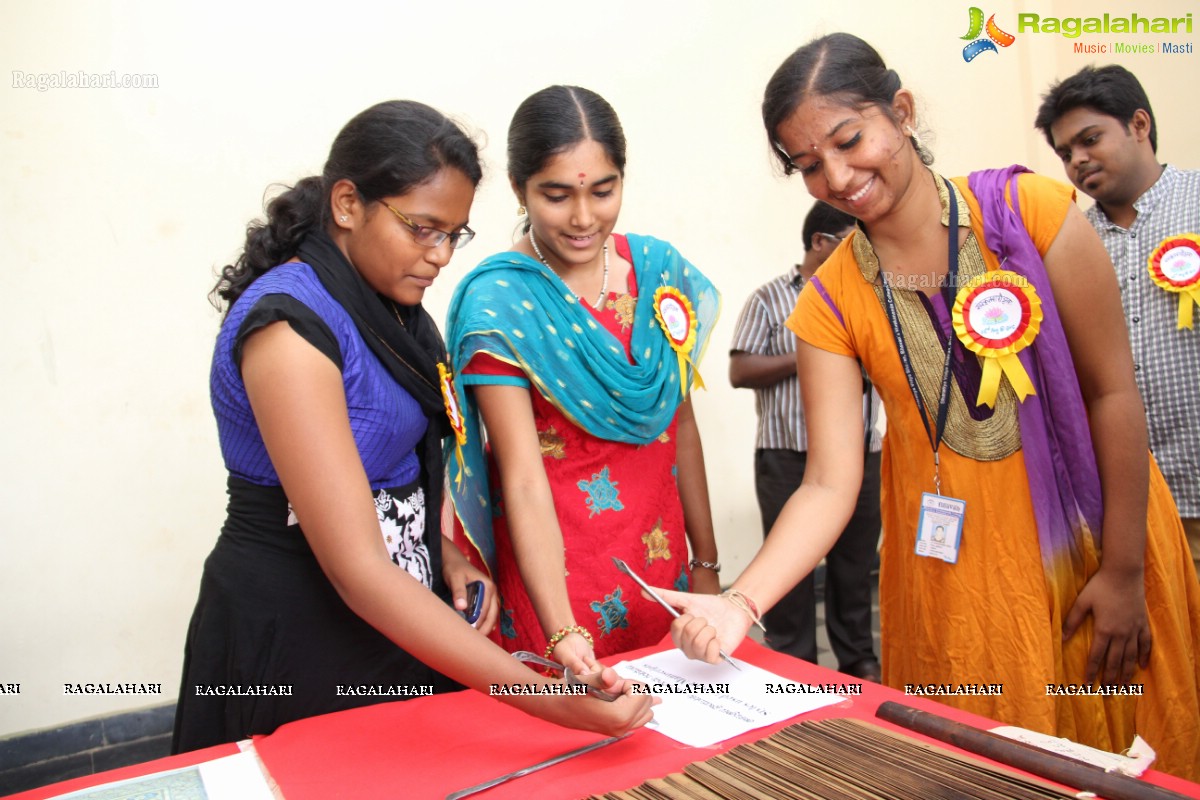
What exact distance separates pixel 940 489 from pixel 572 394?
0.65 metres

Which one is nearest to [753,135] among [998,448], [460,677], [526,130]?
[526,130]

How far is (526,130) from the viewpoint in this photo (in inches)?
A: 65.1

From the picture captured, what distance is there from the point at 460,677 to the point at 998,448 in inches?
35.1

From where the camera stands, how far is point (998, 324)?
1371mm

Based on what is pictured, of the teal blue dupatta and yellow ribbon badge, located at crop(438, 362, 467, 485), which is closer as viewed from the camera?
yellow ribbon badge, located at crop(438, 362, 467, 485)

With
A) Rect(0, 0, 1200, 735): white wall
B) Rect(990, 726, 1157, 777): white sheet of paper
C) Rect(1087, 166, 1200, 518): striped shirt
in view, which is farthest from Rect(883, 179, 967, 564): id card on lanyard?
Rect(0, 0, 1200, 735): white wall

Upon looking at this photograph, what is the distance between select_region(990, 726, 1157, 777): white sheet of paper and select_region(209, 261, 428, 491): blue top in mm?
922

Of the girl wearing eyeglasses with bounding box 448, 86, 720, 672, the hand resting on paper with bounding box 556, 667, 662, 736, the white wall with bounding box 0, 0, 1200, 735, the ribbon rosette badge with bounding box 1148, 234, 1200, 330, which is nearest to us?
the hand resting on paper with bounding box 556, 667, 662, 736

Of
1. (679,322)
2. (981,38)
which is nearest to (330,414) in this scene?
(679,322)

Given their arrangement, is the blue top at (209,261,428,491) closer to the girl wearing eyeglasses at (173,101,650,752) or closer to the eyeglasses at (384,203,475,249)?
the girl wearing eyeglasses at (173,101,650,752)

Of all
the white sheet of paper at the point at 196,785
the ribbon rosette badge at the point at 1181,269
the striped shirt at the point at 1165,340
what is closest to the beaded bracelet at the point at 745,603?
the white sheet of paper at the point at 196,785

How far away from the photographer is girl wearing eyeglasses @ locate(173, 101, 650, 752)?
1.23 meters

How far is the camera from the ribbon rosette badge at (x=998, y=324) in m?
1.36

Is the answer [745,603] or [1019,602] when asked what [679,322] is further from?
[1019,602]
